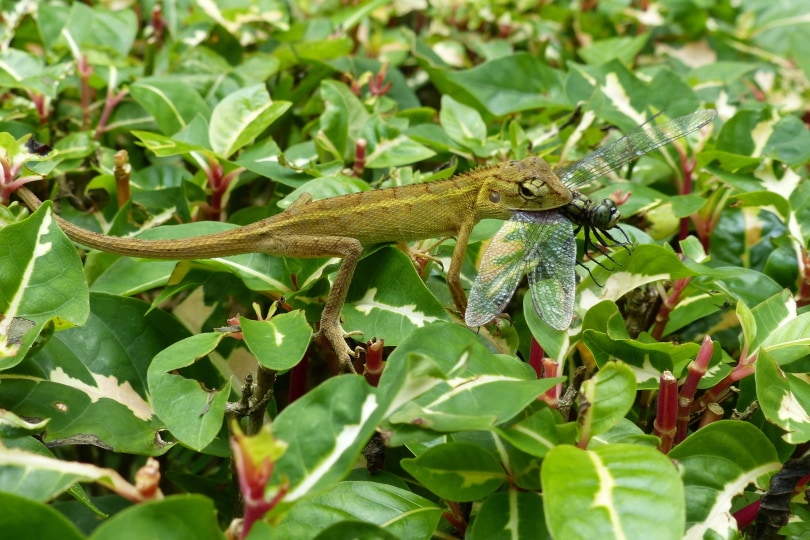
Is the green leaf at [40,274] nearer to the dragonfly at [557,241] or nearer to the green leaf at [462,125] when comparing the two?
the dragonfly at [557,241]

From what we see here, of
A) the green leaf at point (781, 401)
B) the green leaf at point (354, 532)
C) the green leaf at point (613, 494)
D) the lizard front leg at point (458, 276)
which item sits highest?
the green leaf at point (613, 494)

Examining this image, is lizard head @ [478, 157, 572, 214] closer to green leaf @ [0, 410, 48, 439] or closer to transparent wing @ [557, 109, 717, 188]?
transparent wing @ [557, 109, 717, 188]

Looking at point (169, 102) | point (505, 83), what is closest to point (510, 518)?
point (169, 102)

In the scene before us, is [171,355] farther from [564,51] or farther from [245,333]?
[564,51]

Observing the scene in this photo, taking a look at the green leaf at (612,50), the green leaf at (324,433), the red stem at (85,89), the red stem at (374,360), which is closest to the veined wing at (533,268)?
the red stem at (374,360)

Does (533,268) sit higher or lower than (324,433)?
lower

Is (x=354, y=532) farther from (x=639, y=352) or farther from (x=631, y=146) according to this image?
(x=631, y=146)

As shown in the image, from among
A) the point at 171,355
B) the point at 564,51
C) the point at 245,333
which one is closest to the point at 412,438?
the point at 245,333
